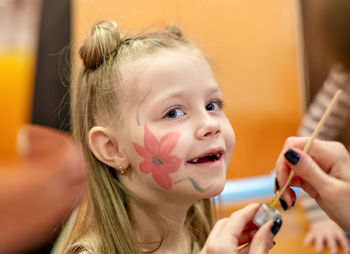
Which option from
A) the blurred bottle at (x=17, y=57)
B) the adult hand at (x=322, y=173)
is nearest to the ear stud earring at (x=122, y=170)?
the adult hand at (x=322, y=173)

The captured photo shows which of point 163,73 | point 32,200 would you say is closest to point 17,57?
point 163,73

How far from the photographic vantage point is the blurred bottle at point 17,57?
150cm

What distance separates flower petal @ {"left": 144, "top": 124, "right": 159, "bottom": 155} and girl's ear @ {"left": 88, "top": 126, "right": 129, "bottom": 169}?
0.19 feet

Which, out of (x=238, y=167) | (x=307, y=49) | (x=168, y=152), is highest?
(x=168, y=152)

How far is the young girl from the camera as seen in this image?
68cm

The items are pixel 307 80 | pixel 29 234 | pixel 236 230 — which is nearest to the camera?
pixel 29 234

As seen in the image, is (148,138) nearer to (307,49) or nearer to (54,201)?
(54,201)

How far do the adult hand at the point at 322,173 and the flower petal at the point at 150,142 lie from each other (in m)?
0.19

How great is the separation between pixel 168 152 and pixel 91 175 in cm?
17

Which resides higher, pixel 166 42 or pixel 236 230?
pixel 166 42

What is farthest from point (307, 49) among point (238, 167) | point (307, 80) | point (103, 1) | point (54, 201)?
point (54, 201)

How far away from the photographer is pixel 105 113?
2.42ft

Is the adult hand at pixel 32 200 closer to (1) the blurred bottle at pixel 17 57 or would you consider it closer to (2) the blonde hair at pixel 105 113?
(2) the blonde hair at pixel 105 113

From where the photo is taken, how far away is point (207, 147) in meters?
0.67
